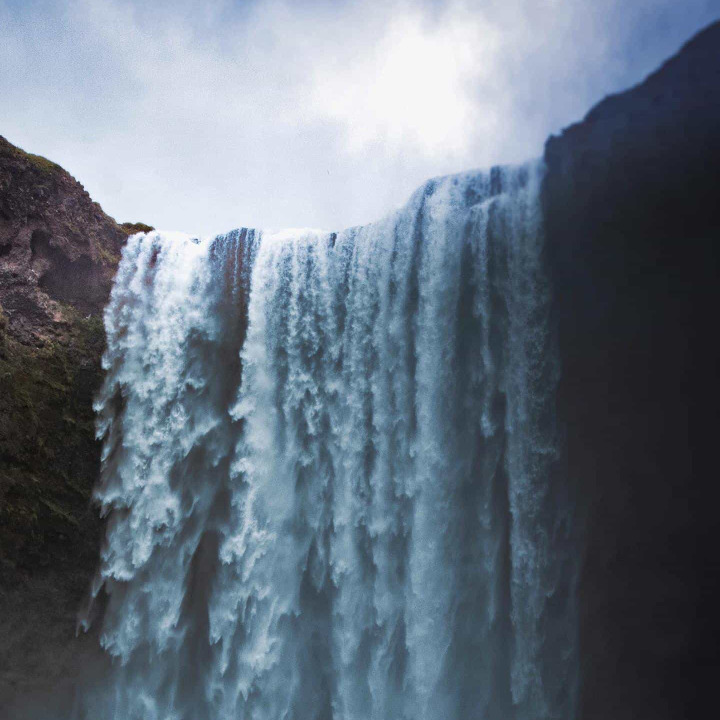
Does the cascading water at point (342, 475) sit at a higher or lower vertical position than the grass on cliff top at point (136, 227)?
lower

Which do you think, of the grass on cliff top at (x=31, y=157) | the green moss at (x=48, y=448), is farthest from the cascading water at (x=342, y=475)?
the grass on cliff top at (x=31, y=157)

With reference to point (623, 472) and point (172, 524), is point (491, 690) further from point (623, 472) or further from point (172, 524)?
point (172, 524)

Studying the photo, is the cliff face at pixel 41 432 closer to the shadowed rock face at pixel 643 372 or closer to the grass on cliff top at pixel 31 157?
the grass on cliff top at pixel 31 157

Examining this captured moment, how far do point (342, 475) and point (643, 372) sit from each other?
4.47 metres

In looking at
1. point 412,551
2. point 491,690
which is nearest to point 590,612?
point 491,690

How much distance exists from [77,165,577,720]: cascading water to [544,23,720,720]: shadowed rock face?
0.40 meters

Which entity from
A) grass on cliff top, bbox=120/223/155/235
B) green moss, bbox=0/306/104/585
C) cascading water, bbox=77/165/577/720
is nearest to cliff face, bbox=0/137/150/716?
green moss, bbox=0/306/104/585

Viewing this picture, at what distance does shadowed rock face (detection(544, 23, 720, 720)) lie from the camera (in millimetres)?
6840

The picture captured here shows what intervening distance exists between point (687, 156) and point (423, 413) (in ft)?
15.0

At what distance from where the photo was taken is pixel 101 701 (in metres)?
8.96

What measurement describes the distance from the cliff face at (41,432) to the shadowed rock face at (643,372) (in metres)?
7.40

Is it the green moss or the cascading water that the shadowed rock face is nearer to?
the cascading water

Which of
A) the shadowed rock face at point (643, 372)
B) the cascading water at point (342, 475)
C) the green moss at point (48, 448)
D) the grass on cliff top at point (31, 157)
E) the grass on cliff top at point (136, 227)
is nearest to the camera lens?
the shadowed rock face at point (643, 372)

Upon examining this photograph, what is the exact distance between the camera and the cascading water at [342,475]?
779cm
